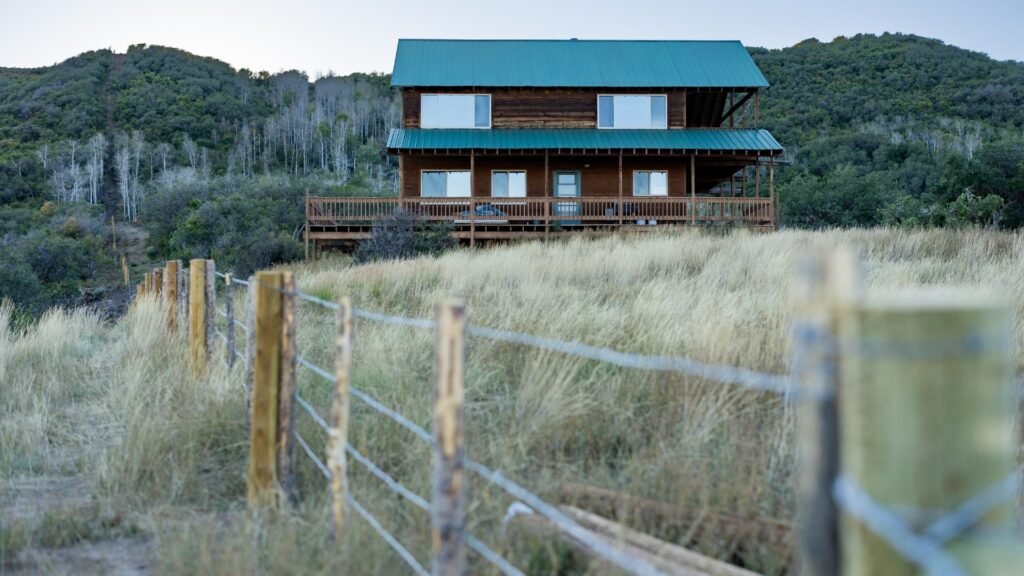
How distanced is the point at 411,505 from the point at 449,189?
74.8ft

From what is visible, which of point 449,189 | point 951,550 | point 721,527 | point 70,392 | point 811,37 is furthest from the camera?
point 811,37

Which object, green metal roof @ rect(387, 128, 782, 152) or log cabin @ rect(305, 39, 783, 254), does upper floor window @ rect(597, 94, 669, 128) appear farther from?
green metal roof @ rect(387, 128, 782, 152)

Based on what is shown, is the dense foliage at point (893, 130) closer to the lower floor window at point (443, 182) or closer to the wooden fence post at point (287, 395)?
the lower floor window at point (443, 182)

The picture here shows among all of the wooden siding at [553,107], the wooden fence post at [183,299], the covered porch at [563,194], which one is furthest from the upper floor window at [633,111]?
the wooden fence post at [183,299]

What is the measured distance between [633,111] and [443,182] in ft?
22.4

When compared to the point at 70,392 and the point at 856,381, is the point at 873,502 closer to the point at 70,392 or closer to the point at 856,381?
the point at 856,381

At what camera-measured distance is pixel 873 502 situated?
1204mm

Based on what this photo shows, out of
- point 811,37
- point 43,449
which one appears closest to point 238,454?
point 43,449

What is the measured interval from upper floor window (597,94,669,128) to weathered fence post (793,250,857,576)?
2601 cm

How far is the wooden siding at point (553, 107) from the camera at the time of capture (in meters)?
26.6

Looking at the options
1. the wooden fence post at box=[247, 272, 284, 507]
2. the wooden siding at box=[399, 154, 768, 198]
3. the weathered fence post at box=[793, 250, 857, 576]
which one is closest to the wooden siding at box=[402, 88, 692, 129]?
the wooden siding at box=[399, 154, 768, 198]

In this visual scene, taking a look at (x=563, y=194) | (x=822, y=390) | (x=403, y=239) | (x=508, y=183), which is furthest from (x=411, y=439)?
(x=563, y=194)

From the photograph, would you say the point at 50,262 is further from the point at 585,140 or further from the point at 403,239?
the point at 585,140

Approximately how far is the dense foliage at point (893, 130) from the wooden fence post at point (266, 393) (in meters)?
19.4
